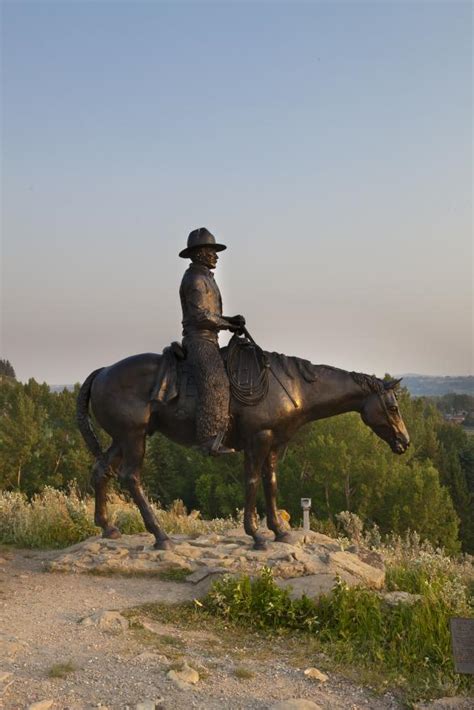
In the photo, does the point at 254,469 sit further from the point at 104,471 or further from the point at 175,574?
the point at 104,471

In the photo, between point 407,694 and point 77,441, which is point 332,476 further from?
point 407,694

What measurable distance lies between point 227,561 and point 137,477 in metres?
1.54

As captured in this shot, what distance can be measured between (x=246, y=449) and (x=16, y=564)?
3.36 metres

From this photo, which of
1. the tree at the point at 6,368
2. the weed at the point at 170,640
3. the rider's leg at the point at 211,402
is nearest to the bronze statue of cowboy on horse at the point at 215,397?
the rider's leg at the point at 211,402

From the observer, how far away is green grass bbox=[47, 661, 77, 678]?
179 inches

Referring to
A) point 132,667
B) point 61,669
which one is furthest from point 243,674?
point 61,669

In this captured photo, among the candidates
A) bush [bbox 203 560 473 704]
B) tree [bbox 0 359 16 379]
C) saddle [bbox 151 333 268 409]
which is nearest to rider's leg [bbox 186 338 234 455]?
saddle [bbox 151 333 268 409]

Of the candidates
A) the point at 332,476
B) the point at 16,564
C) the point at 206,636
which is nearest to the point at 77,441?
the point at 332,476

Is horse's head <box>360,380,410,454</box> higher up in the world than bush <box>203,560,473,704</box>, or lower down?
higher up

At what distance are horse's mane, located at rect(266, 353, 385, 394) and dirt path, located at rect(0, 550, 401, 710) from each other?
333 centimetres

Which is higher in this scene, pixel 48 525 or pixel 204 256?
pixel 204 256

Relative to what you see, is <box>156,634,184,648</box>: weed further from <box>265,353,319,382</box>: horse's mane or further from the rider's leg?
<box>265,353,319,382</box>: horse's mane

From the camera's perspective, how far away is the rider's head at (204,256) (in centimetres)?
823

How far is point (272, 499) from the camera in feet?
27.8
